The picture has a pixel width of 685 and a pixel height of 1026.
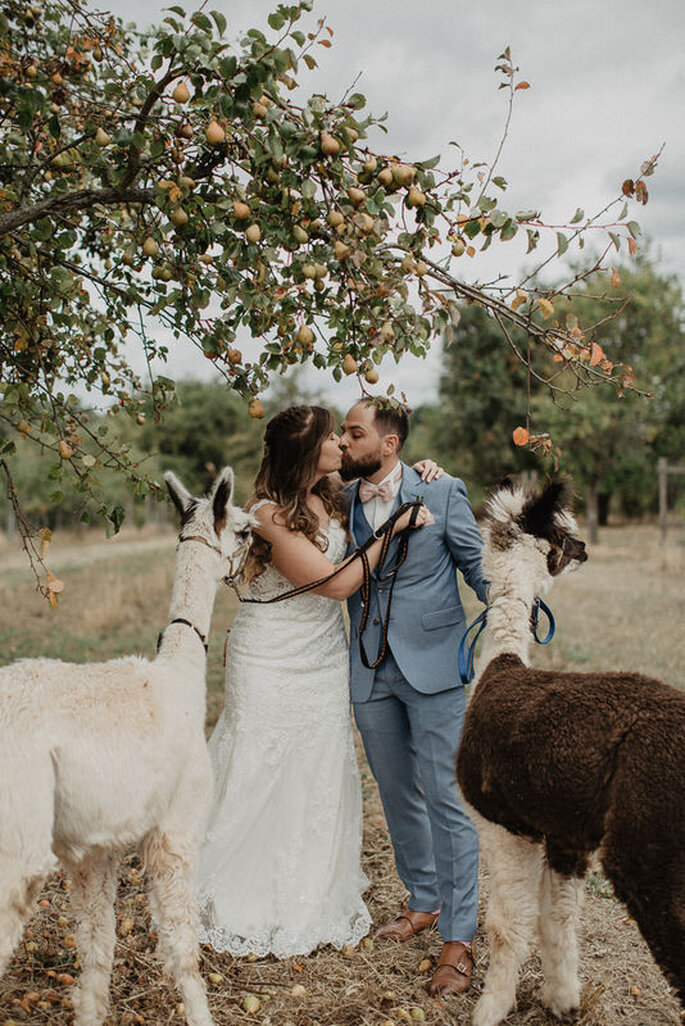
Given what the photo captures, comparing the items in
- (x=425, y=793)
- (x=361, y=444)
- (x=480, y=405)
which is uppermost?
(x=480, y=405)

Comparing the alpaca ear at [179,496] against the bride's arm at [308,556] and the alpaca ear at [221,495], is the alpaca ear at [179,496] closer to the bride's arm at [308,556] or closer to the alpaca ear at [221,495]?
the alpaca ear at [221,495]

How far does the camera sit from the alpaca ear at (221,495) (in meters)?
3.40

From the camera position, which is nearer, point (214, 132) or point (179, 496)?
point (214, 132)

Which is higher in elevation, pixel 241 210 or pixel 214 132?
pixel 214 132

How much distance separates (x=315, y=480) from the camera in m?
4.17

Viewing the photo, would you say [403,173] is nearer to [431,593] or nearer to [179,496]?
[179,496]

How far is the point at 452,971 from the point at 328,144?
345cm

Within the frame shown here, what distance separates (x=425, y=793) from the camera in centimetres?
407

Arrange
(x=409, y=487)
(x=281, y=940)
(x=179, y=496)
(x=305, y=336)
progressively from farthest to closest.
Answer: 1. (x=409, y=487)
2. (x=281, y=940)
3. (x=179, y=496)
4. (x=305, y=336)

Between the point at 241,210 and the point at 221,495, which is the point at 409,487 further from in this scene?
the point at 241,210

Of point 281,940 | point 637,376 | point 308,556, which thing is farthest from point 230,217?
point 637,376

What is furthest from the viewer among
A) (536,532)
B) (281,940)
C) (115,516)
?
(281,940)

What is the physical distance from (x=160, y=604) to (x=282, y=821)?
38.4 ft

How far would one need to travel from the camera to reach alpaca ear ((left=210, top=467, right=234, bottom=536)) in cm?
340
